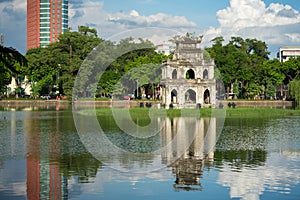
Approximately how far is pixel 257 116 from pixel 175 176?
35594 millimetres

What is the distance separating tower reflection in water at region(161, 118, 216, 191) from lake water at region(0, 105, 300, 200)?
37mm

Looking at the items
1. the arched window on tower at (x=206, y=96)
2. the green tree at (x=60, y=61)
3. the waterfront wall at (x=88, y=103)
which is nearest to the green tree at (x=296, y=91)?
the waterfront wall at (x=88, y=103)

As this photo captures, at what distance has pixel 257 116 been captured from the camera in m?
54.8

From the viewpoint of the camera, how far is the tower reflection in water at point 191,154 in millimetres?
20000

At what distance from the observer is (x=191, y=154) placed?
26.1m

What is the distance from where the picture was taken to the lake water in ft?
59.9

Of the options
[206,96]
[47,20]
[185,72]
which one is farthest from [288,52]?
[185,72]

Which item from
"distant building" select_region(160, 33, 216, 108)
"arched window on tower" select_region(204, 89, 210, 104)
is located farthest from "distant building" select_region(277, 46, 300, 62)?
"distant building" select_region(160, 33, 216, 108)

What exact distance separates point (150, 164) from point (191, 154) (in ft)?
11.1

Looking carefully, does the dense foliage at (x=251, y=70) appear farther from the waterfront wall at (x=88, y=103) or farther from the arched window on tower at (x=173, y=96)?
the arched window on tower at (x=173, y=96)

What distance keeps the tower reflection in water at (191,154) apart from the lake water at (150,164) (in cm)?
4

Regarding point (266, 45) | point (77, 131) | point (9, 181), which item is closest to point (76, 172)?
point (9, 181)

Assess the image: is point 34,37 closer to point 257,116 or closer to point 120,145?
point 257,116

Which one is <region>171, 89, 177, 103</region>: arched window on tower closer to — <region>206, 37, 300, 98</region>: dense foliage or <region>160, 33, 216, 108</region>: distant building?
<region>160, 33, 216, 108</region>: distant building
